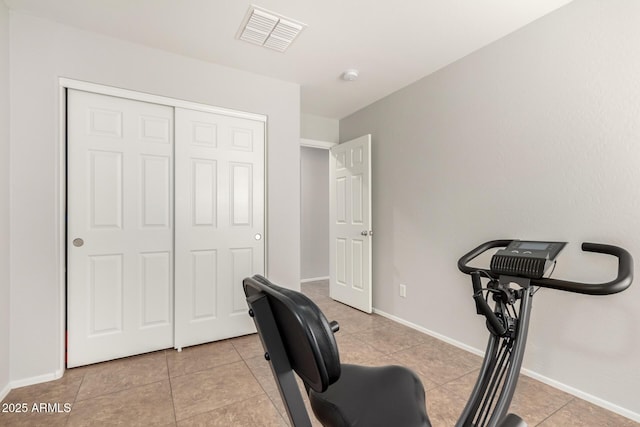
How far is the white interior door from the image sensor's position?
137 inches

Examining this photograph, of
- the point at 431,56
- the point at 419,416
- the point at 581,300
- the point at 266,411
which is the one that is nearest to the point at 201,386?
the point at 266,411

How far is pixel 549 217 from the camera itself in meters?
2.02

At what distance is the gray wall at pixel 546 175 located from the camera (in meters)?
1.73

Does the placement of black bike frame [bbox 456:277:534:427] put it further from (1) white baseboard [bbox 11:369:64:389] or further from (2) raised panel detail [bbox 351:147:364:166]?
(1) white baseboard [bbox 11:369:64:389]

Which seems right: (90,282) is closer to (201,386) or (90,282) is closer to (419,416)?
(201,386)

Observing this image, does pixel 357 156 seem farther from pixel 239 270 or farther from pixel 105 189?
pixel 105 189

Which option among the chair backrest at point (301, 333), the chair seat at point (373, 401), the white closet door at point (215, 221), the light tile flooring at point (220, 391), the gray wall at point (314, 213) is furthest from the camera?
the gray wall at point (314, 213)

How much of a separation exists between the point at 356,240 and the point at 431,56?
2078mm

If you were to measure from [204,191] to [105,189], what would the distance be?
28.7 inches

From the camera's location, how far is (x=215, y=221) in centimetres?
272

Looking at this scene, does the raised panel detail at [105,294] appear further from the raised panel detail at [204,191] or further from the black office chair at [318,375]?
the black office chair at [318,375]

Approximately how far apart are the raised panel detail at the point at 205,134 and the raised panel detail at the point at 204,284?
38.9 inches

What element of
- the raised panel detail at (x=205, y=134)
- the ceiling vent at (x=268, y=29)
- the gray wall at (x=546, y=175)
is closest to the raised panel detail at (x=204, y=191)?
the raised panel detail at (x=205, y=134)

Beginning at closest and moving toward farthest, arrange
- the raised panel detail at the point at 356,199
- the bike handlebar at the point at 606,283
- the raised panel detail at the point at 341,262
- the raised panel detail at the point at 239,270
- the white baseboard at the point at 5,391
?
the bike handlebar at the point at 606,283 → the white baseboard at the point at 5,391 → the raised panel detail at the point at 239,270 → the raised panel detail at the point at 356,199 → the raised panel detail at the point at 341,262
